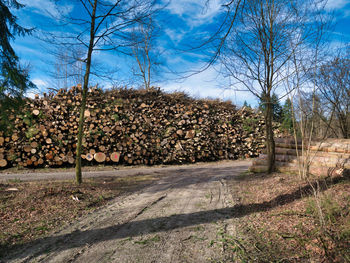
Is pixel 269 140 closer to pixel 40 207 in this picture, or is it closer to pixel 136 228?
pixel 136 228

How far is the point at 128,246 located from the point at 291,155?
6749 mm

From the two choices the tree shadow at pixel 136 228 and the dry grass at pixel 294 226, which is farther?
the tree shadow at pixel 136 228

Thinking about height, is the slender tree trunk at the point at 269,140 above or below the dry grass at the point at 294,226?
above

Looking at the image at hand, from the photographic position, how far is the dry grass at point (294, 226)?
2449 millimetres

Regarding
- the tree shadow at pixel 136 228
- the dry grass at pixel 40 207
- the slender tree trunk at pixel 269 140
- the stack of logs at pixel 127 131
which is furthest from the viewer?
the stack of logs at pixel 127 131

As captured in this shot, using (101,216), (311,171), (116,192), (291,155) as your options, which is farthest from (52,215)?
(291,155)

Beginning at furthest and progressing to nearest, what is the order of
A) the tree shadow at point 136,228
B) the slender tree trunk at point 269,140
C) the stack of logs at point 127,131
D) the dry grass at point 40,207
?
1. the stack of logs at point 127,131
2. the slender tree trunk at point 269,140
3. the dry grass at point 40,207
4. the tree shadow at point 136,228

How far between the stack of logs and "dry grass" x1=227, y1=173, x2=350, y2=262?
7.41 meters

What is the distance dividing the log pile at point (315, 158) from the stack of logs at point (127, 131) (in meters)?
5.28

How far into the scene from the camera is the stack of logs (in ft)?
33.0

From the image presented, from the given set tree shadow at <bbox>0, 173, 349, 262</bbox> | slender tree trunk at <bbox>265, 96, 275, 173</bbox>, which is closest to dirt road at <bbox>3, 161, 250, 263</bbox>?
tree shadow at <bbox>0, 173, 349, 262</bbox>

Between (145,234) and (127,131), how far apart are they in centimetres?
863

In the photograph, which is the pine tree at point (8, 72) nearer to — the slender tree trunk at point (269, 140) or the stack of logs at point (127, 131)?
the stack of logs at point (127, 131)

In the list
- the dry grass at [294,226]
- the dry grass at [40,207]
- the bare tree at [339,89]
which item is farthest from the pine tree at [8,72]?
the bare tree at [339,89]
